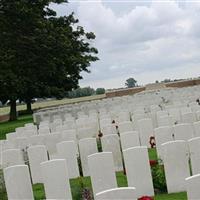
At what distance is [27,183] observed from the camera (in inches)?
281

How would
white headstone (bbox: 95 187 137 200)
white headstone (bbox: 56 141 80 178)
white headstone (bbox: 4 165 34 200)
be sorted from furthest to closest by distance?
white headstone (bbox: 56 141 80 178)
white headstone (bbox: 4 165 34 200)
white headstone (bbox: 95 187 137 200)

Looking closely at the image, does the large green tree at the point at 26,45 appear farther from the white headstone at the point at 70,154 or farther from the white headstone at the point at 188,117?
the white headstone at the point at 70,154

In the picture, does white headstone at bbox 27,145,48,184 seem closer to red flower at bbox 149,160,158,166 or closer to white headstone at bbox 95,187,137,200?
red flower at bbox 149,160,158,166

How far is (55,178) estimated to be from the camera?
6910 millimetres

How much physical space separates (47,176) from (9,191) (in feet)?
2.16

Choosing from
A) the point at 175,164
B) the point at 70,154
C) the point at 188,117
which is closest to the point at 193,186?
the point at 175,164

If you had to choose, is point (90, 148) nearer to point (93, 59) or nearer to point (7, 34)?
point (7, 34)

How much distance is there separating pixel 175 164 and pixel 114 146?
101 inches

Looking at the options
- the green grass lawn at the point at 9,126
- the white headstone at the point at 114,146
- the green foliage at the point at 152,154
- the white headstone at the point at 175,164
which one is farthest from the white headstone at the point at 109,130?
the green grass lawn at the point at 9,126

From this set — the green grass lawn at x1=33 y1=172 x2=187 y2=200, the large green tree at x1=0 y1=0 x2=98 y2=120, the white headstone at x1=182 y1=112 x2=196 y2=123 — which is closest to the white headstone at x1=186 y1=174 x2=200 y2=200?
the green grass lawn at x1=33 y1=172 x2=187 y2=200

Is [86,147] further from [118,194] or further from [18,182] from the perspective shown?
[118,194]

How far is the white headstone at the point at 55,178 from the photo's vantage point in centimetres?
688

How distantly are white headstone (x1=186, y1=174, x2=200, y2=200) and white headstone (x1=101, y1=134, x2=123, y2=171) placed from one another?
206 inches

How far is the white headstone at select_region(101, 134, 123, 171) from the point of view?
1010 cm
